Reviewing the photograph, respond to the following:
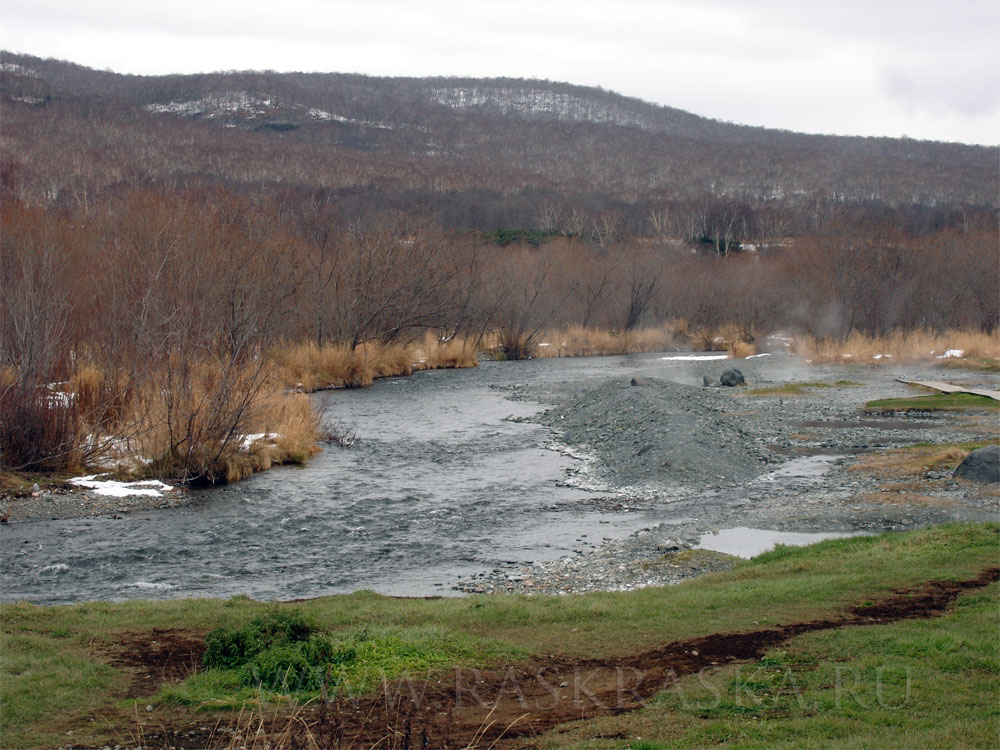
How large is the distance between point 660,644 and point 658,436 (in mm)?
15842

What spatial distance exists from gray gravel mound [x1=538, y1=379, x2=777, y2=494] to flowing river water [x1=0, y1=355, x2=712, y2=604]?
5.29ft

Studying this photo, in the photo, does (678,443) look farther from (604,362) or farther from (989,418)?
(604,362)

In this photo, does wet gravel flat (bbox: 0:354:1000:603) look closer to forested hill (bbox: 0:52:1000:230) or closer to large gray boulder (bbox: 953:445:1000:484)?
large gray boulder (bbox: 953:445:1000:484)

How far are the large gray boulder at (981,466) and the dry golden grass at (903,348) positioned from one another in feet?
113

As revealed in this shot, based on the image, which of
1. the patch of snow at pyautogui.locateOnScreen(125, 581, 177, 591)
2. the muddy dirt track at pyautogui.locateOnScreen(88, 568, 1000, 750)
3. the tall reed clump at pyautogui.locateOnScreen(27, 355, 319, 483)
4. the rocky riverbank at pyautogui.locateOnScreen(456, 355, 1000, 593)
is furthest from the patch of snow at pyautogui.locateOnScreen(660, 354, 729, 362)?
the muddy dirt track at pyautogui.locateOnScreen(88, 568, 1000, 750)

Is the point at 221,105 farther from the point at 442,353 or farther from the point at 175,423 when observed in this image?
the point at 175,423

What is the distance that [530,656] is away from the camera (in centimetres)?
778

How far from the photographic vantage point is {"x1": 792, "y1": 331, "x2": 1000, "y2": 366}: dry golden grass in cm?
5119

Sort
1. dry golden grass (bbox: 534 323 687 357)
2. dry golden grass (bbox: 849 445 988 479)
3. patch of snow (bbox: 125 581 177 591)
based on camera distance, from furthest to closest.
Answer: dry golden grass (bbox: 534 323 687 357) → dry golden grass (bbox: 849 445 988 479) → patch of snow (bbox: 125 581 177 591)

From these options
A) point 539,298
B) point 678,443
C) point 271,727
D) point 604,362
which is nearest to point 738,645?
point 271,727

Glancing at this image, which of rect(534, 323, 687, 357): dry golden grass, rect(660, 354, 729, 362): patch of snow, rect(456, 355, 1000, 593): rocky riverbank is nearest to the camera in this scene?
rect(456, 355, 1000, 593): rocky riverbank

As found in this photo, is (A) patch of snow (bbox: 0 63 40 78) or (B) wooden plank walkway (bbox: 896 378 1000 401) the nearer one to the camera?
(B) wooden plank walkway (bbox: 896 378 1000 401)

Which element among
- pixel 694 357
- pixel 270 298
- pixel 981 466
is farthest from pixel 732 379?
pixel 981 466

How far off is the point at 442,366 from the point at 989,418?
2806 centimetres
